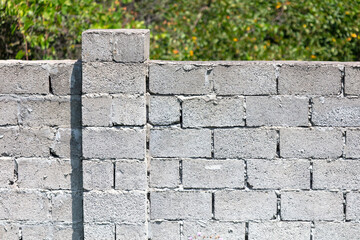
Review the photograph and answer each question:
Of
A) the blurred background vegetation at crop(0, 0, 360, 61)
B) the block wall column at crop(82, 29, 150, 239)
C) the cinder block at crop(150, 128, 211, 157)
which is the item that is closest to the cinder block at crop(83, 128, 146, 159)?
the block wall column at crop(82, 29, 150, 239)

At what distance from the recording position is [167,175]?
3834 millimetres

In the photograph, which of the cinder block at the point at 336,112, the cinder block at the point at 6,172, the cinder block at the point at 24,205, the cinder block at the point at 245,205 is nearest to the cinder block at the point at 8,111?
the cinder block at the point at 6,172

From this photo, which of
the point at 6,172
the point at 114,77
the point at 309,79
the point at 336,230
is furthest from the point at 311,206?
the point at 6,172

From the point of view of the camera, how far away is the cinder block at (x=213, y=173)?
3.82 metres

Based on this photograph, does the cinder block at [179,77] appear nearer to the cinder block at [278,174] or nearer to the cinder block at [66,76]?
the cinder block at [66,76]

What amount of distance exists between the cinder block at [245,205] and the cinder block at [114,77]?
39.2 inches

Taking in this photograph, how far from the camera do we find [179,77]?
3.74 metres

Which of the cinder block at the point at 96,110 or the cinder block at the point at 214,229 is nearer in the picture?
the cinder block at the point at 96,110

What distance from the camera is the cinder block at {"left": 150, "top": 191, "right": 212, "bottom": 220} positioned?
3848mm

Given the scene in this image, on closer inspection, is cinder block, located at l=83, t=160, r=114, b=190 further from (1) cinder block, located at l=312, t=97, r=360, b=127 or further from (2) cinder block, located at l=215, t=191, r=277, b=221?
(1) cinder block, located at l=312, t=97, r=360, b=127

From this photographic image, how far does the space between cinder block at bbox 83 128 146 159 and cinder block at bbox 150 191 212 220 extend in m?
0.37

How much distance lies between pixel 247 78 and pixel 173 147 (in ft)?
2.37

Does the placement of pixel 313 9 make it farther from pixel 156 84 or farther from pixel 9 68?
pixel 9 68

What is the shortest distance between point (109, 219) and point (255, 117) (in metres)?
1.27
